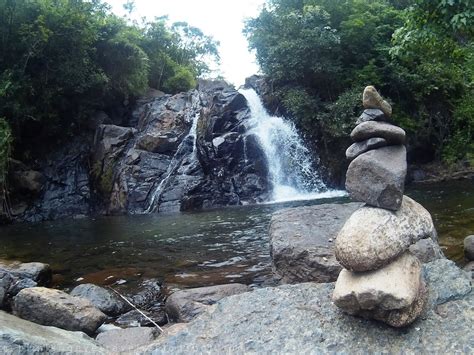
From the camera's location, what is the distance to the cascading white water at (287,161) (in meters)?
19.1

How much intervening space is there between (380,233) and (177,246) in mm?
7358

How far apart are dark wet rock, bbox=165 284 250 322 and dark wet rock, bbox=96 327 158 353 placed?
0.47m

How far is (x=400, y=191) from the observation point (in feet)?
10.5

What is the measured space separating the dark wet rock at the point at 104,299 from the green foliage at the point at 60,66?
15.4 m

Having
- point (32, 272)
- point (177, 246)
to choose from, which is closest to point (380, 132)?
point (32, 272)

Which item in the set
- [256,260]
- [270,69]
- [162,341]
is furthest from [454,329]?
[270,69]

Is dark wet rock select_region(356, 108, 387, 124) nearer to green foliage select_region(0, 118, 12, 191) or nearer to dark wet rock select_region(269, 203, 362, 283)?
dark wet rock select_region(269, 203, 362, 283)

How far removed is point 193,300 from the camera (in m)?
5.64

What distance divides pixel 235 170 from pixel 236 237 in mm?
9399

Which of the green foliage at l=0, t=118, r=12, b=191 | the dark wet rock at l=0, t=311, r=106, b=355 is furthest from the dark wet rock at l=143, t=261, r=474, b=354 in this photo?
the green foliage at l=0, t=118, r=12, b=191

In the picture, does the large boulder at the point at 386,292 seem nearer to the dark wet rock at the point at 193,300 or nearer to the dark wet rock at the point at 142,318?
the dark wet rock at the point at 193,300

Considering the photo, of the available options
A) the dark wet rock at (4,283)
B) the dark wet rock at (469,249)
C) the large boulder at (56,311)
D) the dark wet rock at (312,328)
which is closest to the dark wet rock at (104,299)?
the large boulder at (56,311)

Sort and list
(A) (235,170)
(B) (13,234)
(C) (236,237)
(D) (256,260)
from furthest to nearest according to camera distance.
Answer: (A) (235,170) < (B) (13,234) < (C) (236,237) < (D) (256,260)

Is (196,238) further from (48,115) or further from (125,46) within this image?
(125,46)
